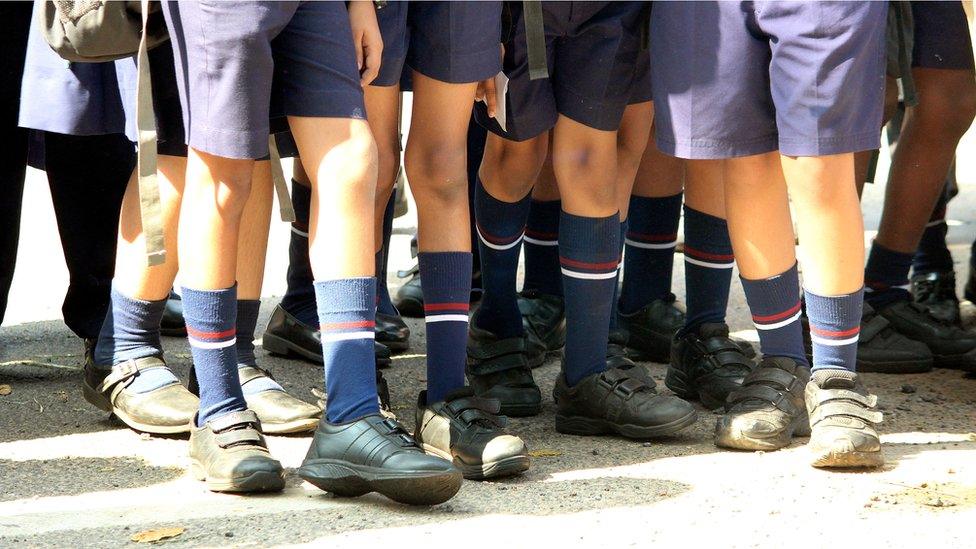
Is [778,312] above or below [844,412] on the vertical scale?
above

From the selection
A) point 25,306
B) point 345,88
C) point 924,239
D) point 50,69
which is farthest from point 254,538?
point 924,239

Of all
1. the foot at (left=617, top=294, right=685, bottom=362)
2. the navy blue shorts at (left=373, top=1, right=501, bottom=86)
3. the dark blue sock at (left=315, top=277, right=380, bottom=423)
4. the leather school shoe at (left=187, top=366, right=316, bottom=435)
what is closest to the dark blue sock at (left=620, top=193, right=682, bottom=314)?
the foot at (left=617, top=294, right=685, bottom=362)

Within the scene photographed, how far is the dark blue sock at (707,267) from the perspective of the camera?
345cm

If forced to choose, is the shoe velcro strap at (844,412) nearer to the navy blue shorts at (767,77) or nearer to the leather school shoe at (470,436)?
the navy blue shorts at (767,77)

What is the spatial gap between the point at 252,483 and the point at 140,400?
0.63 m

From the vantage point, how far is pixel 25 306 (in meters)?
4.48

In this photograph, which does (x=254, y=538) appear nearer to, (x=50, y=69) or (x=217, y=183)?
(x=217, y=183)

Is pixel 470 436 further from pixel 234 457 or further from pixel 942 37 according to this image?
pixel 942 37

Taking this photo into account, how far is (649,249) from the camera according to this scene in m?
3.77

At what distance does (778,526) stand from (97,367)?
1.77 metres

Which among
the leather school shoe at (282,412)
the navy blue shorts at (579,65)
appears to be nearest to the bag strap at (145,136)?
the leather school shoe at (282,412)

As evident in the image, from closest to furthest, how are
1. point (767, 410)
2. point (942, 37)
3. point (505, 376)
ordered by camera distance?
point (767, 410)
point (505, 376)
point (942, 37)

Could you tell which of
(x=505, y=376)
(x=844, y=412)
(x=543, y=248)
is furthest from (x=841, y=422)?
(x=543, y=248)

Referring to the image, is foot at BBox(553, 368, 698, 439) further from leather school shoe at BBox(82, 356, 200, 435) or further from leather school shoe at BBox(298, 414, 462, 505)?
leather school shoe at BBox(82, 356, 200, 435)
